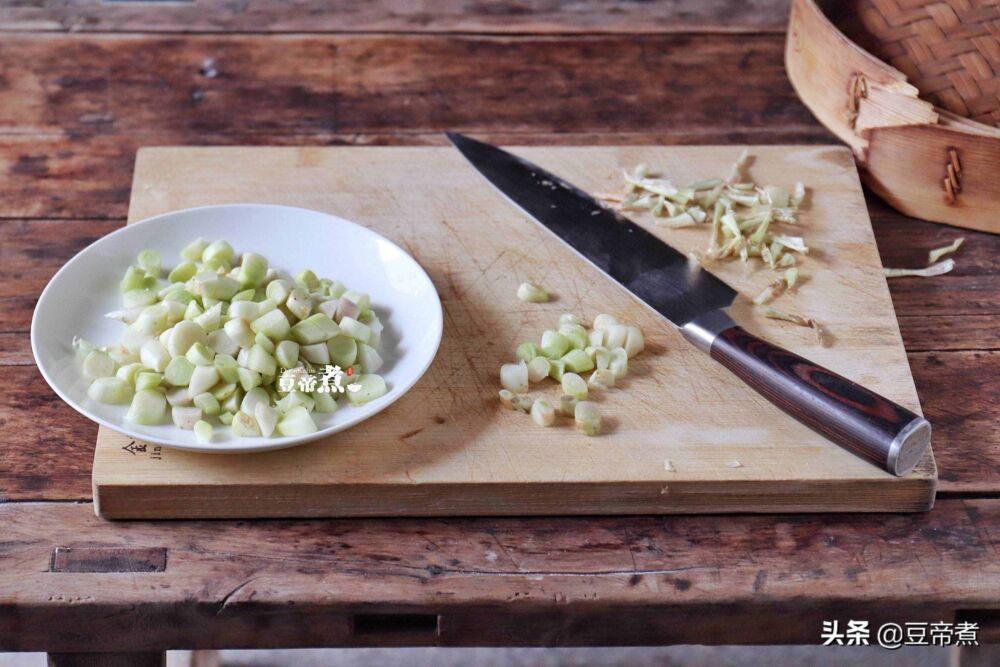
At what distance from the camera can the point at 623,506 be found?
40.8 inches

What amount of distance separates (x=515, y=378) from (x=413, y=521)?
169mm

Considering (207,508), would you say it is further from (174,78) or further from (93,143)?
(174,78)

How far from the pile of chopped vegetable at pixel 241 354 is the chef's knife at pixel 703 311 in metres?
0.28

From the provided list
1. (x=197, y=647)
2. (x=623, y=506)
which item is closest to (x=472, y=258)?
(x=623, y=506)

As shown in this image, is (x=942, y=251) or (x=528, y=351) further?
(x=942, y=251)

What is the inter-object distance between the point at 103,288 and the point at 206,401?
0.24 meters

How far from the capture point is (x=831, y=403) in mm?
1001

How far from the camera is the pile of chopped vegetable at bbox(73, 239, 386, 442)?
3.32 feet

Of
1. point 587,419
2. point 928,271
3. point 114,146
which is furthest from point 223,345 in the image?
point 928,271

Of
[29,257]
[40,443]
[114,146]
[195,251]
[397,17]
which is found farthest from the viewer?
[397,17]

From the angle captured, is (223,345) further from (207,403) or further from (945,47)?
(945,47)

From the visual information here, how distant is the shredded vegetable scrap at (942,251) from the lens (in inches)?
52.4

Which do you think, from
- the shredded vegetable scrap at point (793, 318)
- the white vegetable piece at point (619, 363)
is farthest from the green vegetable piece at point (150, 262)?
the shredded vegetable scrap at point (793, 318)

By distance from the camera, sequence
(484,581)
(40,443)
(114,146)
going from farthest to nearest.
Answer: (114,146) → (40,443) → (484,581)
